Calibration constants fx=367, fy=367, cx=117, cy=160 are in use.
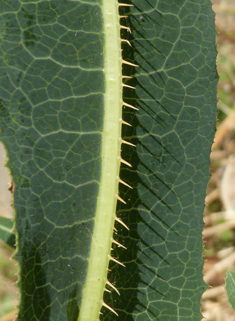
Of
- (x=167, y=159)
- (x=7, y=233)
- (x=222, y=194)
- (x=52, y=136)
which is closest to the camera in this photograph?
(x=52, y=136)

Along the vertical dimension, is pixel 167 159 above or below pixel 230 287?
above

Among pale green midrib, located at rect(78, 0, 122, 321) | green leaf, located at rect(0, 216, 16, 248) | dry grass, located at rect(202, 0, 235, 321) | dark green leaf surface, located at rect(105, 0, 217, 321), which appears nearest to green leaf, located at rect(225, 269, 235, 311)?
dark green leaf surface, located at rect(105, 0, 217, 321)

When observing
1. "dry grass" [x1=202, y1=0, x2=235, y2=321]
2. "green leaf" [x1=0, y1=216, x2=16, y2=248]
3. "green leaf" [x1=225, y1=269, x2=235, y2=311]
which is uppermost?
"dry grass" [x1=202, y1=0, x2=235, y2=321]

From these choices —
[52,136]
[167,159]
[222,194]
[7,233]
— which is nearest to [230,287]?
[167,159]

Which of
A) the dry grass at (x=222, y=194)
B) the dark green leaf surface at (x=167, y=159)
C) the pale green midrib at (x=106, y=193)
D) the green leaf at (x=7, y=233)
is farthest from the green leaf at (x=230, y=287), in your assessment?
the dry grass at (x=222, y=194)

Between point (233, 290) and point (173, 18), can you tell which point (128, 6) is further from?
point (233, 290)

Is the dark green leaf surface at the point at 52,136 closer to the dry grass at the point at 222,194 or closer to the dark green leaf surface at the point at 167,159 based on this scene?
the dark green leaf surface at the point at 167,159

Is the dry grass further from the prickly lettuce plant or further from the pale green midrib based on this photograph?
the pale green midrib

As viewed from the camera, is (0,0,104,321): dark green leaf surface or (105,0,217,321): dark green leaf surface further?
(105,0,217,321): dark green leaf surface

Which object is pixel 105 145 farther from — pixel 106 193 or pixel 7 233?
pixel 7 233
